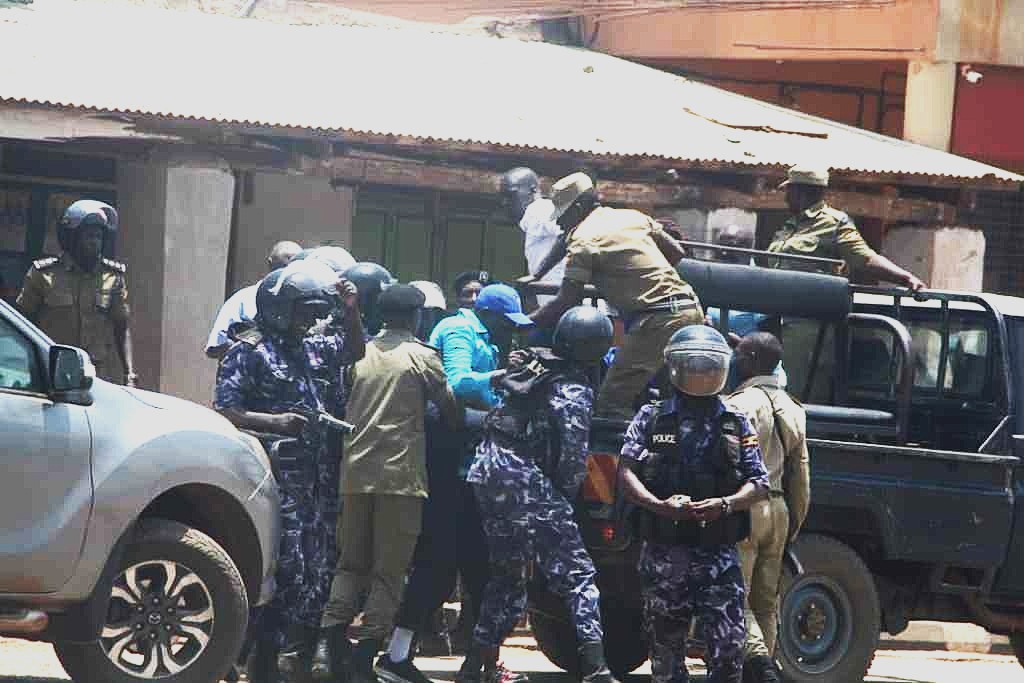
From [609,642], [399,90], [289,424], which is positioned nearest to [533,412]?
[289,424]

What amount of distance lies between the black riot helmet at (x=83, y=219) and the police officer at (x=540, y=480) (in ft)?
8.02

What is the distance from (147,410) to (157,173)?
6468 mm

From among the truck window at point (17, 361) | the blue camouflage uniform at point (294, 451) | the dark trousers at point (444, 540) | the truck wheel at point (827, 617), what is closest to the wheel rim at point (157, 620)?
the blue camouflage uniform at point (294, 451)

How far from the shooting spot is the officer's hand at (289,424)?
8.33 metres

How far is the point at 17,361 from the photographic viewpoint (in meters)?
7.36

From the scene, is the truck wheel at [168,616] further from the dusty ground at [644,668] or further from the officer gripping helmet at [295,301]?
the dusty ground at [644,668]

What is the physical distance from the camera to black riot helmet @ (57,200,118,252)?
9867 mm

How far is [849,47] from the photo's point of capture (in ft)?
62.7

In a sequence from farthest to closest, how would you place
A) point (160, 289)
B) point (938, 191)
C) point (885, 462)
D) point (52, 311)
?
point (938, 191) → point (160, 289) → point (52, 311) → point (885, 462)

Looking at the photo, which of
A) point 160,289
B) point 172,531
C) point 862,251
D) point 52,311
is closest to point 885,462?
point 862,251

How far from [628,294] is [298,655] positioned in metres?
2.14

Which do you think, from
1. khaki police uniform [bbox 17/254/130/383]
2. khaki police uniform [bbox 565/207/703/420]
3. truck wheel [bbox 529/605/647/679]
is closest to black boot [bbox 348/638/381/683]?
truck wheel [bbox 529/605/647/679]

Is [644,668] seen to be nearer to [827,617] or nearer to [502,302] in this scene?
[827,617]

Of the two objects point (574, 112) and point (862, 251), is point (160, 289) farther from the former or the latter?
point (862, 251)
